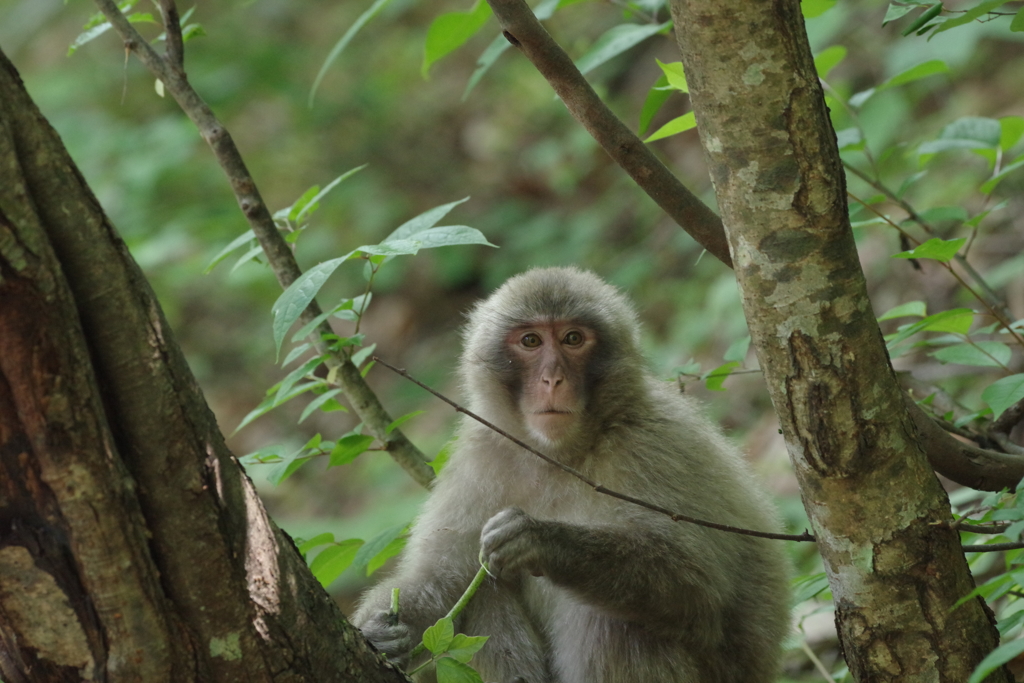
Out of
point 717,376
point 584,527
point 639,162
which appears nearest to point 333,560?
point 584,527

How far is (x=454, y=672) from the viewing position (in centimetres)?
238

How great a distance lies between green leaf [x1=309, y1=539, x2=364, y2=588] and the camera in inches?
125

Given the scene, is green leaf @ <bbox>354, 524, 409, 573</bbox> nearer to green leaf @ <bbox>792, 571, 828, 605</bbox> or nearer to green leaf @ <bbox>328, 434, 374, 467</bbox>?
green leaf @ <bbox>328, 434, 374, 467</bbox>

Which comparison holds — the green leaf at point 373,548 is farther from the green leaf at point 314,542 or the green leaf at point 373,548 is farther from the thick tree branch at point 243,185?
the thick tree branch at point 243,185

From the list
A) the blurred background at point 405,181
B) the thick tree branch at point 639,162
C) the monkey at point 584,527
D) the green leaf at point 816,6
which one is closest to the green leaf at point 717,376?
the monkey at point 584,527

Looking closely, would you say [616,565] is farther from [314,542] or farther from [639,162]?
[639,162]

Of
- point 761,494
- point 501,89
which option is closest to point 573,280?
point 761,494

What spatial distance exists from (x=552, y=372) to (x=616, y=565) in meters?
0.80

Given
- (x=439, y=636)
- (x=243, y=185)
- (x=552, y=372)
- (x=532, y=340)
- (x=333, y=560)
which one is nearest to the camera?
(x=439, y=636)

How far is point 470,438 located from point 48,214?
7.03 ft

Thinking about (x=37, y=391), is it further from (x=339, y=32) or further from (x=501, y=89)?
(x=339, y=32)

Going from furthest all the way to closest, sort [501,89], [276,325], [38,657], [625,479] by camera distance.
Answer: [501,89], [625,479], [276,325], [38,657]

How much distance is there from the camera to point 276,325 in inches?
94.4

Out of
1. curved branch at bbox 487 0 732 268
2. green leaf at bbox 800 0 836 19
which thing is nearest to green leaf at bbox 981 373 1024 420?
curved branch at bbox 487 0 732 268
